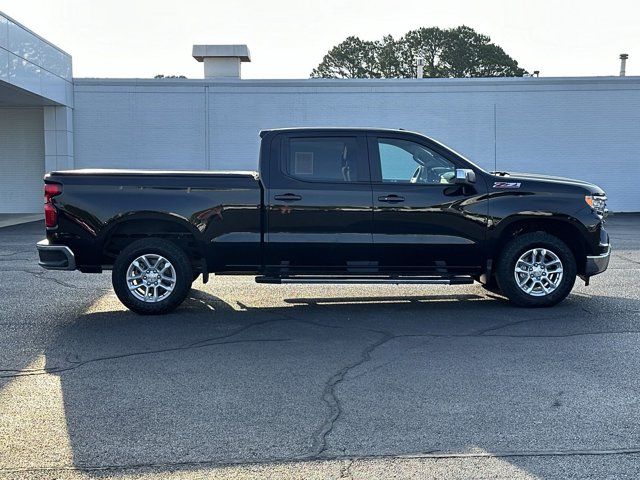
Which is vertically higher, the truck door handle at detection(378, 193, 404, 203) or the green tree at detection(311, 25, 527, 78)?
the green tree at detection(311, 25, 527, 78)

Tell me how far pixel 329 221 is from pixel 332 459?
4258 mm

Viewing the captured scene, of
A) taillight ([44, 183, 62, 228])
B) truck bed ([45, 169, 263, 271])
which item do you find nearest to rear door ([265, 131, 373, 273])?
truck bed ([45, 169, 263, 271])

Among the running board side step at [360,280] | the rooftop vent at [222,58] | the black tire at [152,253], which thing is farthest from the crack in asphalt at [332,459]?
the rooftop vent at [222,58]

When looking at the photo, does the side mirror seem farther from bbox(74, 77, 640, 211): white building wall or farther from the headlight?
bbox(74, 77, 640, 211): white building wall

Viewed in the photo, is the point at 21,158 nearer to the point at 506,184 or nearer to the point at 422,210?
the point at 422,210

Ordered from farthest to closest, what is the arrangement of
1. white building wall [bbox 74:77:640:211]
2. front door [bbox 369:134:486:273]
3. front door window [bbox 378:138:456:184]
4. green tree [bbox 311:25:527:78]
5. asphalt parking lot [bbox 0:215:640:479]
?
green tree [bbox 311:25:527:78], white building wall [bbox 74:77:640:211], front door window [bbox 378:138:456:184], front door [bbox 369:134:486:273], asphalt parking lot [bbox 0:215:640:479]

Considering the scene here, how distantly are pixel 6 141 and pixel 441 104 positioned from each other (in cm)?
1536

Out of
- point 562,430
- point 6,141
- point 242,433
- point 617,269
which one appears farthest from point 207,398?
point 6,141

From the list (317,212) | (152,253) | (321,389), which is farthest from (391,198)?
(321,389)

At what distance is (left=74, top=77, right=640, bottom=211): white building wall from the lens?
24.7 m

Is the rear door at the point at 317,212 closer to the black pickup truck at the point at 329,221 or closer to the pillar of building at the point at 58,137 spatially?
the black pickup truck at the point at 329,221

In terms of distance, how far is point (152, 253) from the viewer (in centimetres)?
811

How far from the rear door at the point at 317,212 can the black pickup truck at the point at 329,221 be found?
0.04 ft

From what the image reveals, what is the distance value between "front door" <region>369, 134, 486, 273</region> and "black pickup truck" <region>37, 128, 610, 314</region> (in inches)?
0.5
